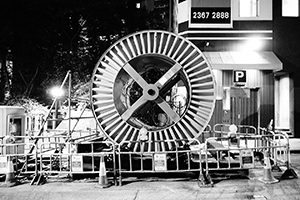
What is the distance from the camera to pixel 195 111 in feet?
26.7

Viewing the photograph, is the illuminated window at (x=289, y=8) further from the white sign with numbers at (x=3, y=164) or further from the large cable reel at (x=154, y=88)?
the white sign with numbers at (x=3, y=164)

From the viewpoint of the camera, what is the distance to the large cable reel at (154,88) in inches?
317

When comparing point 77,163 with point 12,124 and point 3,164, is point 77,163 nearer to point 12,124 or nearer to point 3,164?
point 3,164

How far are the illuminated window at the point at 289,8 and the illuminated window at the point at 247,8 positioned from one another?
66.0 inches

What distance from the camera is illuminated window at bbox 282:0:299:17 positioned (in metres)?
17.3

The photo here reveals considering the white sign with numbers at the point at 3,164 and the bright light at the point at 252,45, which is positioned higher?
the bright light at the point at 252,45

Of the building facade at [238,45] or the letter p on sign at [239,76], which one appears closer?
the letter p on sign at [239,76]

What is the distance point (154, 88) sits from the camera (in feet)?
26.5

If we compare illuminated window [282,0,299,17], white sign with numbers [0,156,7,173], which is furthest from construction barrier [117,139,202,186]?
illuminated window [282,0,299,17]

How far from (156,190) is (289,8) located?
14492mm

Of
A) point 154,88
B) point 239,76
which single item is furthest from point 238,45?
point 154,88

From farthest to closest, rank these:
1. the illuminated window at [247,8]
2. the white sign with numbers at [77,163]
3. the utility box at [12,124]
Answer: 1. the illuminated window at [247,8]
2. the utility box at [12,124]
3. the white sign with numbers at [77,163]

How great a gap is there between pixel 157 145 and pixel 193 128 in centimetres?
102

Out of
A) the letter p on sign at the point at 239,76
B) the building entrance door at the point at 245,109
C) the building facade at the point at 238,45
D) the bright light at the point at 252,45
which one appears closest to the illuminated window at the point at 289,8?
the building facade at the point at 238,45
